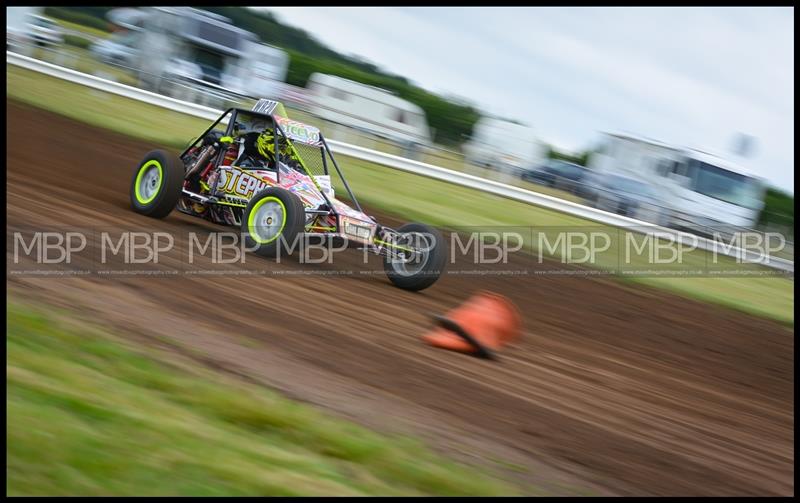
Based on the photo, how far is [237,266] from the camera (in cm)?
817

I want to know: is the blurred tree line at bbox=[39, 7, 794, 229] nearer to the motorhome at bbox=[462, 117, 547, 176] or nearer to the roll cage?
the motorhome at bbox=[462, 117, 547, 176]

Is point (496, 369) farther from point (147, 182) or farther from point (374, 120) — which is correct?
point (374, 120)

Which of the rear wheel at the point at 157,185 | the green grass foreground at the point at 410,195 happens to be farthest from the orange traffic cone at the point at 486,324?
the green grass foreground at the point at 410,195

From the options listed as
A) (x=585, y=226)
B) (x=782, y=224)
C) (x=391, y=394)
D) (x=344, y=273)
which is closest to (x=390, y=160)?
(x=585, y=226)

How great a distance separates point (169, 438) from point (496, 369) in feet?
10.00

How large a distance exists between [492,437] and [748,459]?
1.63m

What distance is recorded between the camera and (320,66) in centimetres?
3356

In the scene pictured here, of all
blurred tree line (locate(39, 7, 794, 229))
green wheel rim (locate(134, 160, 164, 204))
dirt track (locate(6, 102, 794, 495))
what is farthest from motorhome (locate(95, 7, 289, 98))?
dirt track (locate(6, 102, 794, 495))

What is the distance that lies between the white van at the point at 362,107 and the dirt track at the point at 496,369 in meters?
17.3

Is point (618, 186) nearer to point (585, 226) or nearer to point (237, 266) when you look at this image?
point (585, 226)

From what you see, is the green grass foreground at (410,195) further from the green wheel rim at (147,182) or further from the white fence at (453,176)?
the green wheel rim at (147,182)

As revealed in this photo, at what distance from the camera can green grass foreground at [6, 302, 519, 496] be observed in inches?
140

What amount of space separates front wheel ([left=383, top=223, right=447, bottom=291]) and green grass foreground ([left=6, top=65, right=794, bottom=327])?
5.16 m

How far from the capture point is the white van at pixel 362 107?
89.9 ft
